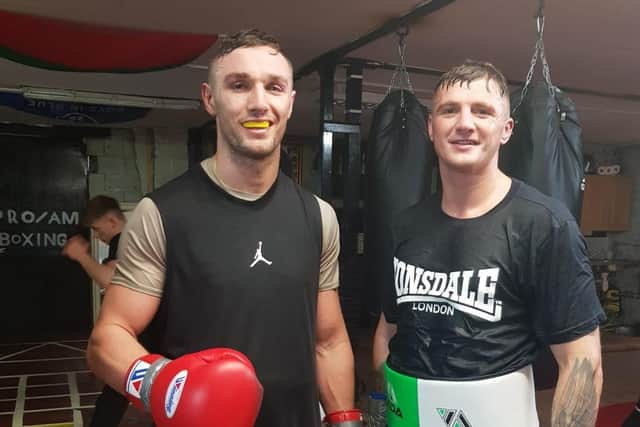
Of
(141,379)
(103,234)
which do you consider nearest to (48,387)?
(103,234)

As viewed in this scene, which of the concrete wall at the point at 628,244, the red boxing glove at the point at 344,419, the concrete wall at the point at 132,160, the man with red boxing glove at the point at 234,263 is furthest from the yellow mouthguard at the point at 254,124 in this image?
the concrete wall at the point at 628,244

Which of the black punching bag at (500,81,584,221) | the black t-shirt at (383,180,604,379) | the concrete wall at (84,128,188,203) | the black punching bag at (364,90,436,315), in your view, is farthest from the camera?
the concrete wall at (84,128,188,203)

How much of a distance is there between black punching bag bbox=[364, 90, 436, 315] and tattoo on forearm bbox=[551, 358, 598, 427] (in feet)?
2.61

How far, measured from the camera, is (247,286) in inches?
48.9

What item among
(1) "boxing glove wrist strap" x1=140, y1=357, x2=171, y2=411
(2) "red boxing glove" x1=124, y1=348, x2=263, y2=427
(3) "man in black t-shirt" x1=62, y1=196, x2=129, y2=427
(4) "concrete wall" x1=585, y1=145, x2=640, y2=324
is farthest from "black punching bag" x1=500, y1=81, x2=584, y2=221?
(4) "concrete wall" x1=585, y1=145, x2=640, y2=324

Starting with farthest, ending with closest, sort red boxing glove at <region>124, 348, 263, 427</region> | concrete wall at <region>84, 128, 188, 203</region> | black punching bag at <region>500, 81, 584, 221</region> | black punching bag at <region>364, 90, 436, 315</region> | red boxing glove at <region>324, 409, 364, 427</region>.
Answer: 1. concrete wall at <region>84, 128, 188, 203</region>
2. black punching bag at <region>364, 90, 436, 315</region>
3. black punching bag at <region>500, 81, 584, 221</region>
4. red boxing glove at <region>324, 409, 364, 427</region>
5. red boxing glove at <region>124, 348, 263, 427</region>

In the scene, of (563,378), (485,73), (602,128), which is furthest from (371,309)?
(602,128)

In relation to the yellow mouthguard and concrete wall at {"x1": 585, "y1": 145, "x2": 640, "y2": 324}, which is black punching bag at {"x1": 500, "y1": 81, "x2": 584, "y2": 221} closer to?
the yellow mouthguard

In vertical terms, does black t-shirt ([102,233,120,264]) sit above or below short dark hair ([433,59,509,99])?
below

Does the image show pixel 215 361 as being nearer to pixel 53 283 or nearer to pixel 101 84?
pixel 101 84

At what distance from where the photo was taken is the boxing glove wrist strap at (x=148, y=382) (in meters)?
1.04

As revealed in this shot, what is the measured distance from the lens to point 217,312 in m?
1.22

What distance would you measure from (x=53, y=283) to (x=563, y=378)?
5.17 meters

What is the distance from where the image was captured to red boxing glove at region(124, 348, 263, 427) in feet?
3.26
